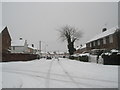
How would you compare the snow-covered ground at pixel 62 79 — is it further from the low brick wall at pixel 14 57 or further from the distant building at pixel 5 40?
the distant building at pixel 5 40

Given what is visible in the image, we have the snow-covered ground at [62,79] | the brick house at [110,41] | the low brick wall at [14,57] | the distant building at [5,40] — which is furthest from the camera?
the distant building at [5,40]

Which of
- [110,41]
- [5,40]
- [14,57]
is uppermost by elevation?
[5,40]

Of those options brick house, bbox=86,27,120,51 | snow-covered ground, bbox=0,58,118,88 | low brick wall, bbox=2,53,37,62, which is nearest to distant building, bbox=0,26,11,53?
low brick wall, bbox=2,53,37,62

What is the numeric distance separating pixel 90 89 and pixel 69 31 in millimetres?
71497

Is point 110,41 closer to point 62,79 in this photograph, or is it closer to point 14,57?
point 14,57

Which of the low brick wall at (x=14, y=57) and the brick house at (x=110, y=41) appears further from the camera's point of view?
the low brick wall at (x=14, y=57)

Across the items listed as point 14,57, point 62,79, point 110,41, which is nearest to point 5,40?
point 14,57

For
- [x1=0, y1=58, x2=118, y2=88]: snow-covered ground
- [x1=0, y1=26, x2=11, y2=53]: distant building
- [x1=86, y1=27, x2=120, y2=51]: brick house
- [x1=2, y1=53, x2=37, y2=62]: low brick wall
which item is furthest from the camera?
[x1=0, y1=26, x2=11, y2=53]: distant building

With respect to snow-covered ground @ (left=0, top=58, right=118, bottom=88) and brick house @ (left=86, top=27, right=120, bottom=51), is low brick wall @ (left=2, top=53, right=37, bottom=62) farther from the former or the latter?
snow-covered ground @ (left=0, top=58, right=118, bottom=88)


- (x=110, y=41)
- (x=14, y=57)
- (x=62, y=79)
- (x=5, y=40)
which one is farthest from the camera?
(x=5, y=40)

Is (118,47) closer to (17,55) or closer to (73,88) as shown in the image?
(17,55)

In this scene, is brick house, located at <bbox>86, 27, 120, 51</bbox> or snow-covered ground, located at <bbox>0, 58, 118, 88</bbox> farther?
brick house, located at <bbox>86, 27, 120, 51</bbox>

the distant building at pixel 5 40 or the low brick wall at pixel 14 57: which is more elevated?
the distant building at pixel 5 40

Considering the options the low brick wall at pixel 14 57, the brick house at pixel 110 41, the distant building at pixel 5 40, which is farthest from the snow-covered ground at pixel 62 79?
the distant building at pixel 5 40
